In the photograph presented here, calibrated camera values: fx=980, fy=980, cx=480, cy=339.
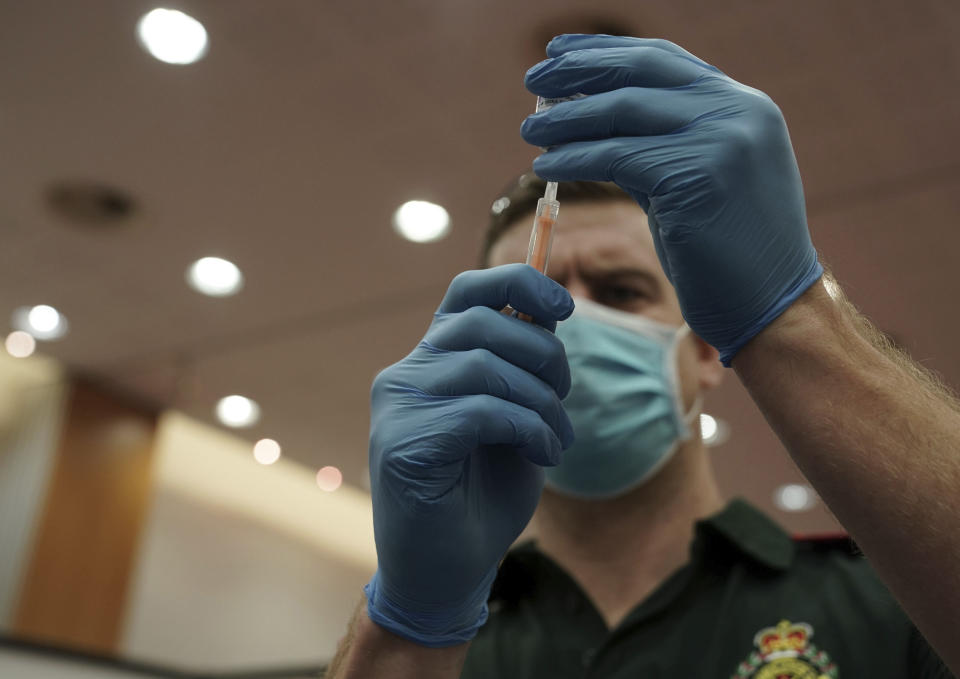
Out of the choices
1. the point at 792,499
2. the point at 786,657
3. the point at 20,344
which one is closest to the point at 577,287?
the point at 786,657

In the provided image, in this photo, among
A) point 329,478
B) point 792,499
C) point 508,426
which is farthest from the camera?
point 329,478

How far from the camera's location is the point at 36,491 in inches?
215

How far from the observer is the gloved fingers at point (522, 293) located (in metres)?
0.83

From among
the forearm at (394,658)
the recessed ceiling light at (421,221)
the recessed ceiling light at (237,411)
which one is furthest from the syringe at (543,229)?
the recessed ceiling light at (237,411)

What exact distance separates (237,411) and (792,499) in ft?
12.5

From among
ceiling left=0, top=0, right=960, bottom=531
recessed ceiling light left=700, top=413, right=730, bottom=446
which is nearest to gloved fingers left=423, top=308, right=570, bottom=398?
ceiling left=0, top=0, right=960, bottom=531

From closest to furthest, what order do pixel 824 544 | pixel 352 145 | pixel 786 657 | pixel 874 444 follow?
1. pixel 874 444
2. pixel 786 657
3. pixel 824 544
4. pixel 352 145

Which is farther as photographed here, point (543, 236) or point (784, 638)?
point (784, 638)

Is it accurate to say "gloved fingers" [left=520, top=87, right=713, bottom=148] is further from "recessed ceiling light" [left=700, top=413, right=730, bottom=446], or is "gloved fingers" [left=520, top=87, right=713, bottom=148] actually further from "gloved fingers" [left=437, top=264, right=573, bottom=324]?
"recessed ceiling light" [left=700, top=413, right=730, bottom=446]

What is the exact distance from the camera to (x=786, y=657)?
1074 mm

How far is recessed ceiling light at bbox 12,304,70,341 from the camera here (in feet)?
15.9

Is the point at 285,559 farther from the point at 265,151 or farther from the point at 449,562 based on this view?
the point at 449,562

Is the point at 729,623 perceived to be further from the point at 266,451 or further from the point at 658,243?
the point at 266,451

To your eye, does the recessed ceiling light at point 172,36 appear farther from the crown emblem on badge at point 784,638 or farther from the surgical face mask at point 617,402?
the crown emblem on badge at point 784,638
